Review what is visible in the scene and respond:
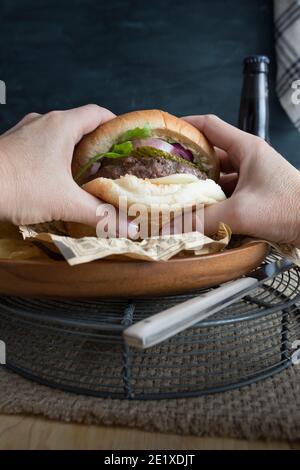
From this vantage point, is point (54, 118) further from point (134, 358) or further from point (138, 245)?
point (134, 358)

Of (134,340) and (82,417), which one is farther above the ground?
(134,340)

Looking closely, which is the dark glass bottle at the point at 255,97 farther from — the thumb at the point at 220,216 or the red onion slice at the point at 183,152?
the thumb at the point at 220,216

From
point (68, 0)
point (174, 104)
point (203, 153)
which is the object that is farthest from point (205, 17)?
point (203, 153)

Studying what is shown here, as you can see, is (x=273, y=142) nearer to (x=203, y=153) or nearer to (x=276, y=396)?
(x=203, y=153)

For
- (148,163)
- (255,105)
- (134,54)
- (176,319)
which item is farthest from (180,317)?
(134,54)

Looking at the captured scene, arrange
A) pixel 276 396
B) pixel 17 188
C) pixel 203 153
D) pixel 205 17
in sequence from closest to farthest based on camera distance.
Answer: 1. pixel 276 396
2. pixel 17 188
3. pixel 203 153
4. pixel 205 17

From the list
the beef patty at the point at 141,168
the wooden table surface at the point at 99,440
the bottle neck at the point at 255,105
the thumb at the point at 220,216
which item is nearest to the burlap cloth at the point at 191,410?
the wooden table surface at the point at 99,440
